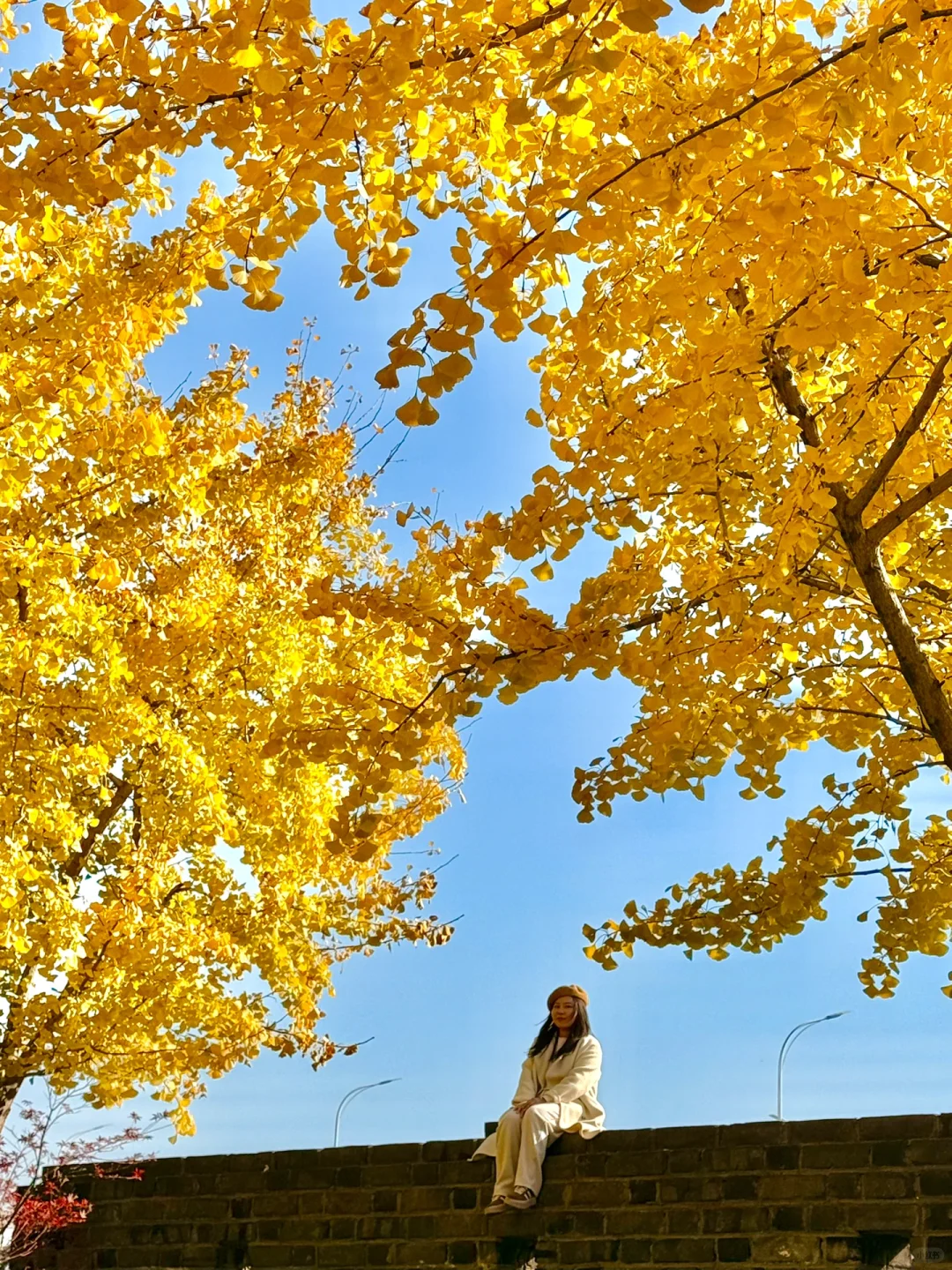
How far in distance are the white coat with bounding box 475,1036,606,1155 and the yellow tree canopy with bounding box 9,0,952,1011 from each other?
4.24 feet

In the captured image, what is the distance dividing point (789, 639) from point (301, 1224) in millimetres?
4442

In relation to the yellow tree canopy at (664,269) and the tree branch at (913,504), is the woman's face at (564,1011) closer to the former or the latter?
the yellow tree canopy at (664,269)

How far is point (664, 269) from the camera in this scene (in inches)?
153

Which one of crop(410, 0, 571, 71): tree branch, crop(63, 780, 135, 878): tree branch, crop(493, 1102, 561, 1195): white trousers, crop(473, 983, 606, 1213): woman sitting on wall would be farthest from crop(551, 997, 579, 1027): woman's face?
crop(410, 0, 571, 71): tree branch

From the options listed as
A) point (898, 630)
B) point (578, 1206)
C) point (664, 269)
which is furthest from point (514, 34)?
point (578, 1206)

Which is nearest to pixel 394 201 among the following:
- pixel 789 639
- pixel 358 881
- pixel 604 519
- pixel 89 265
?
pixel 604 519

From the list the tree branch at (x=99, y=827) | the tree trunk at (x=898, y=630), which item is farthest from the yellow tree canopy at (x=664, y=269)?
the tree branch at (x=99, y=827)

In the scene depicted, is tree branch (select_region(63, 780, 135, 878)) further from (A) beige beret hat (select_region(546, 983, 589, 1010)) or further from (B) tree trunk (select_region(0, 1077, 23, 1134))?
(A) beige beret hat (select_region(546, 983, 589, 1010))

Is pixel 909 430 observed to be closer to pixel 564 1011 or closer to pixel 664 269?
pixel 664 269

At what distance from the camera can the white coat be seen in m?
5.89

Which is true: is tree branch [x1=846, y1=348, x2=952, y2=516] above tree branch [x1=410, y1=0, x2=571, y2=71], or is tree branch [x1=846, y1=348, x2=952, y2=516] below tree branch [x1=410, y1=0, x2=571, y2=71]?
above

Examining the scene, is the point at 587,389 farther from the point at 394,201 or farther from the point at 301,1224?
the point at 301,1224

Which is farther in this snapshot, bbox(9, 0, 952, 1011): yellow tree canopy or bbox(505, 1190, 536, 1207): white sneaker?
bbox(505, 1190, 536, 1207): white sneaker

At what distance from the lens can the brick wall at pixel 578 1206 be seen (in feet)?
16.2
